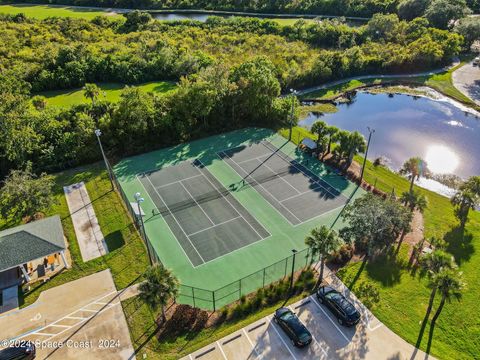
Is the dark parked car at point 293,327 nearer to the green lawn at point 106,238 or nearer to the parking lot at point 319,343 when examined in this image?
the parking lot at point 319,343

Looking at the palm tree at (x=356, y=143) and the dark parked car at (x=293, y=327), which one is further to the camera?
the palm tree at (x=356, y=143)

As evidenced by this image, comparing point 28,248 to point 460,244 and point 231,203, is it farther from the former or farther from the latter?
point 460,244

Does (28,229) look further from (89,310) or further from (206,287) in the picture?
(206,287)

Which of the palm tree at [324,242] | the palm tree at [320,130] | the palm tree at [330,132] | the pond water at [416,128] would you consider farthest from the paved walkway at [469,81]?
the palm tree at [324,242]

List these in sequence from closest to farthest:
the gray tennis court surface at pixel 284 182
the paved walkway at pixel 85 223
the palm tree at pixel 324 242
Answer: the palm tree at pixel 324 242
the paved walkway at pixel 85 223
the gray tennis court surface at pixel 284 182

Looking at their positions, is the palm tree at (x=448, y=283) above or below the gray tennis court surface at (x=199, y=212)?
above

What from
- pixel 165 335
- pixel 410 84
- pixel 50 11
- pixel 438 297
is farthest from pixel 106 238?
pixel 50 11

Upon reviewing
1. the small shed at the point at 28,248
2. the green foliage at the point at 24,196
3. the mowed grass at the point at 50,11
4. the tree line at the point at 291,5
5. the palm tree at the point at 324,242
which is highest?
the tree line at the point at 291,5
